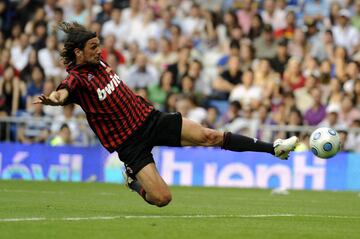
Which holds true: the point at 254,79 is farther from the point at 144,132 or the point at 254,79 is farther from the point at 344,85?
the point at 144,132

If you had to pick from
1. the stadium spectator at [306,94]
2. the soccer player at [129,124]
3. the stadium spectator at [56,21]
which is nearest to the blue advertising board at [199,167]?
the stadium spectator at [306,94]

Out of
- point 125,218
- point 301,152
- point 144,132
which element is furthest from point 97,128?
point 301,152

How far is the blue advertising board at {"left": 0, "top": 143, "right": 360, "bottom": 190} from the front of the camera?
19328 mm

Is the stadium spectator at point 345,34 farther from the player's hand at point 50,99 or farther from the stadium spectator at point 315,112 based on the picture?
the player's hand at point 50,99

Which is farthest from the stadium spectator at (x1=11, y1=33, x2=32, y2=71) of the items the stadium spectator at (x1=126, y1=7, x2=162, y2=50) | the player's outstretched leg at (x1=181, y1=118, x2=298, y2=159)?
the player's outstretched leg at (x1=181, y1=118, x2=298, y2=159)

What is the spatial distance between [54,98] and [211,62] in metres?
13.4

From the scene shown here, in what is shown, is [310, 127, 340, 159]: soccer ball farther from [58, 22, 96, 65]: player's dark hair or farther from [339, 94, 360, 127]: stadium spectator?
[339, 94, 360, 127]: stadium spectator

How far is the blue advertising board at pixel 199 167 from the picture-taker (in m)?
19.3

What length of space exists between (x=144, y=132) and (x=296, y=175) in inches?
351

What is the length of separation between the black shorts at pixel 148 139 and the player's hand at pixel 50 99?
3.81 feet

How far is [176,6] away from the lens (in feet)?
81.5

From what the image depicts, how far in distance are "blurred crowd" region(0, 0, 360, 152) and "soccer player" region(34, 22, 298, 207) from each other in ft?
28.6

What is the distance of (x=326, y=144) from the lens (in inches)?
451

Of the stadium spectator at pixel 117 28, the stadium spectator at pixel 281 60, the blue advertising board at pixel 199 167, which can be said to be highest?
the stadium spectator at pixel 117 28
